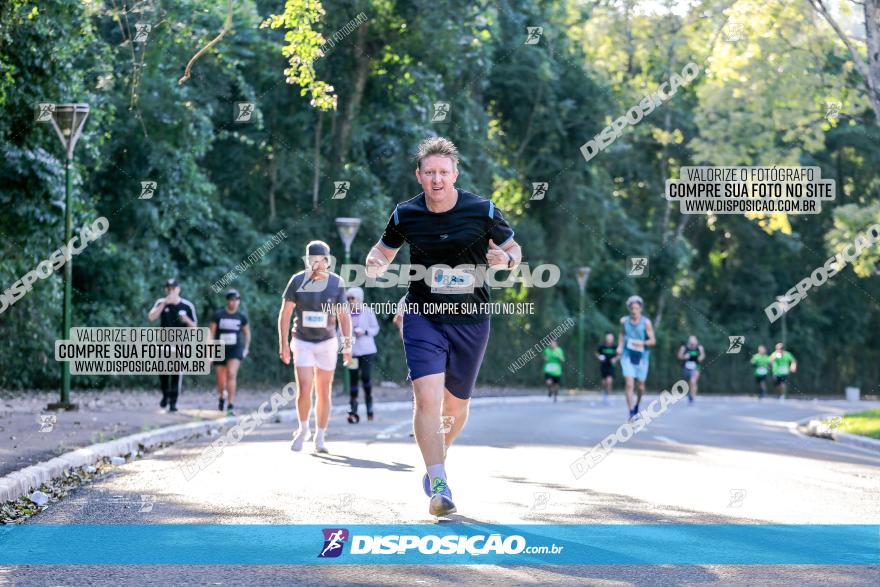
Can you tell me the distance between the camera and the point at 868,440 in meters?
18.2


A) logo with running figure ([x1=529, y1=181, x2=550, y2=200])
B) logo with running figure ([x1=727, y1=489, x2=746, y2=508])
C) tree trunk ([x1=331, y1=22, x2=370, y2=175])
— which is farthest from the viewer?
logo with running figure ([x1=529, y1=181, x2=550, y2=200])

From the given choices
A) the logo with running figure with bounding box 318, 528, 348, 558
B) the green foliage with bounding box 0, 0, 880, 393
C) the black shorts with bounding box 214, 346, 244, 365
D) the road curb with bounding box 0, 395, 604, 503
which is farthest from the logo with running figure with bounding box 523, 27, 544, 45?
the logo with running figure with bounding box 318, 528, 348, 558

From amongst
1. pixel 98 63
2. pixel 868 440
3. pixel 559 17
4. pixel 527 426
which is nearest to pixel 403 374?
pixel 559 17

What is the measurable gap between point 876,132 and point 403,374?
70.9ft

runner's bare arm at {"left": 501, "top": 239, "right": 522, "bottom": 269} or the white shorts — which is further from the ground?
runner's bare arm at {"left": 501, "top": 239, "right": 522, "bottom": 269}

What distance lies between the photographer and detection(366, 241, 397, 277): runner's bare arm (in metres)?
8.19

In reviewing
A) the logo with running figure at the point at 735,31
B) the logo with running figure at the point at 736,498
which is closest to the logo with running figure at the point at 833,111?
the logo with running figure at the point at 735,31

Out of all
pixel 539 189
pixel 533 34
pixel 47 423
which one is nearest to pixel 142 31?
pixel 47 423

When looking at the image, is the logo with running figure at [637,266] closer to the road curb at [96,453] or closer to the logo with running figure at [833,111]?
the logo with running figure at [833,111]

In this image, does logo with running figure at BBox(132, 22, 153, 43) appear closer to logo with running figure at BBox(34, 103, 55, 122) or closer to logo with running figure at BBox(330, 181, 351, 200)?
logo with running figure at BBox(34, 103, 55, 122)

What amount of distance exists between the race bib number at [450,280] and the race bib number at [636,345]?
38.6 ft

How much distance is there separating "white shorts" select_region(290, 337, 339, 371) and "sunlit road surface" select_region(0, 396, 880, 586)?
34.8 inches

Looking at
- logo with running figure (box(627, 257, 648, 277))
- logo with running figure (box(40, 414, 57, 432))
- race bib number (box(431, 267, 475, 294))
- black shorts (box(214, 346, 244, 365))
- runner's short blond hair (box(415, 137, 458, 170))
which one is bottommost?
logo with running figure (box(40, 414, 57, 432))

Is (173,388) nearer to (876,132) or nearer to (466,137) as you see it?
(466,137)
